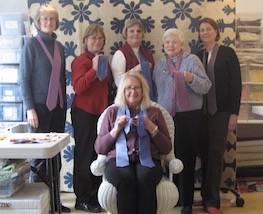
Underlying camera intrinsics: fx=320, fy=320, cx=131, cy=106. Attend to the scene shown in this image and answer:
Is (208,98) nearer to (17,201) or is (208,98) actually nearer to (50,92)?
(50,92)

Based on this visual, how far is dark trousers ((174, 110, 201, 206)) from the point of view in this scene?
2.35m

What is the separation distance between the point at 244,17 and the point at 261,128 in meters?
1.22

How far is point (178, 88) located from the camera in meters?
2.27

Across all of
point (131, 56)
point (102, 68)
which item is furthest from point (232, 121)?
point (102, 68)

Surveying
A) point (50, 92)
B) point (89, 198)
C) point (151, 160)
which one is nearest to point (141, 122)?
point (151, 160)

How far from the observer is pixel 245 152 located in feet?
10.6

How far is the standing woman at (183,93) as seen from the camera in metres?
2.28

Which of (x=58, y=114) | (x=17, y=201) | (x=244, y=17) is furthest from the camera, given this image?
(x=244, y=17)

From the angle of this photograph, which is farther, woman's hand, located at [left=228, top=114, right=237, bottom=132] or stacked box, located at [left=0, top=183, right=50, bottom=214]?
woman's hand, located at [left=228, top=114, right=237, bottom=132]

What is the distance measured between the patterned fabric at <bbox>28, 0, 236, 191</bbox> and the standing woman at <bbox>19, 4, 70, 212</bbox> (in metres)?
0.46

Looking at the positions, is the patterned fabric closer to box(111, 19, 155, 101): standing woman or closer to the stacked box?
box(111, 19, 155, 101): standing woman

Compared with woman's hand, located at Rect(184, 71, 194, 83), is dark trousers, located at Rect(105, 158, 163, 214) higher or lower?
lower

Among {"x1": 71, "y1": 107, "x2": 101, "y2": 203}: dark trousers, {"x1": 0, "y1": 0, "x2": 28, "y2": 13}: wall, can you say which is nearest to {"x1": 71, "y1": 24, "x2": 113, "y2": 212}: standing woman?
{"x1": 71, "y1": 107, "x2": 101, "y2": 203}: dark trousers

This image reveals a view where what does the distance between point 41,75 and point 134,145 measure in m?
0.85
